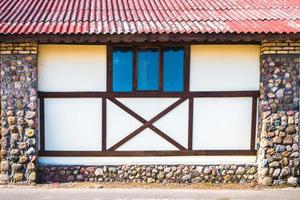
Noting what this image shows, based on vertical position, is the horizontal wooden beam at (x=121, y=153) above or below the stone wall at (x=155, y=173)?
above

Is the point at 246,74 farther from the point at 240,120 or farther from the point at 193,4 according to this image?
the point at 193,4

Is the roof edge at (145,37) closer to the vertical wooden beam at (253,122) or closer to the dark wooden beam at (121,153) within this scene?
the vertical wooden beam at (253,122)

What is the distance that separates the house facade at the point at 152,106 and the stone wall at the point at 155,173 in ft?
0.07

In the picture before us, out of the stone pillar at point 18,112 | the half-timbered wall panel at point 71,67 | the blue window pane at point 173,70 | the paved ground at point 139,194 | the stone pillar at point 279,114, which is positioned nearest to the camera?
the paved ground at point 139,194

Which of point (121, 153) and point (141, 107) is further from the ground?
point (141, 107)

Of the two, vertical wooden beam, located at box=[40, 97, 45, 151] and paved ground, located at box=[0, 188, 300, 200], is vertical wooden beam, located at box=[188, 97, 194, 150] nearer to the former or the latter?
paved ground, located at box=[0, 188, 300, 200]

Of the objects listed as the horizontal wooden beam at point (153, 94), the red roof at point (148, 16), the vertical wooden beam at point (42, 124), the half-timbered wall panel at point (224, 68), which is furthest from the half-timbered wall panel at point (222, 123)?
the vertical wooden beam at point (42, 124)

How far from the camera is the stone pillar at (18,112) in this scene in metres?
8.20

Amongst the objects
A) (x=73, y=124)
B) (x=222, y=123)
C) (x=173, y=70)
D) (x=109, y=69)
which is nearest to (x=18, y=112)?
(x=73, y=124)

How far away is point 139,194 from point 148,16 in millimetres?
3643

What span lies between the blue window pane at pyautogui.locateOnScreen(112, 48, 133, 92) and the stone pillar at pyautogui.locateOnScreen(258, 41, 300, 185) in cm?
270

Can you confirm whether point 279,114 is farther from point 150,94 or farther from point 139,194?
point 139,194

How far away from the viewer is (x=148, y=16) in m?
8.69

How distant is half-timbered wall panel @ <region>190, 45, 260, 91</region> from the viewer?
28.1ft
